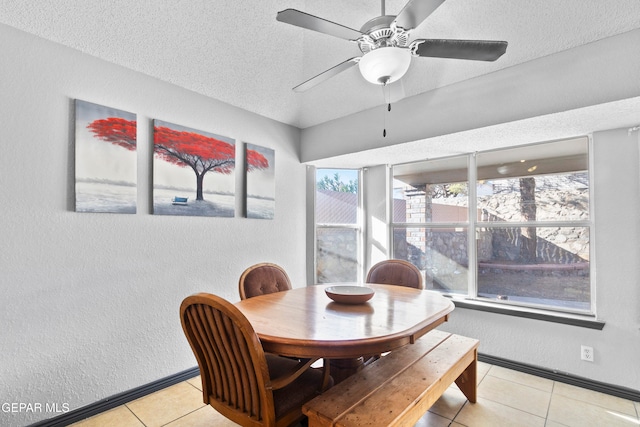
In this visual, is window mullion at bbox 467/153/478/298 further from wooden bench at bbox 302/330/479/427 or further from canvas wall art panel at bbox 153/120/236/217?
canvas wall art panel at bbox 153/120/236/217

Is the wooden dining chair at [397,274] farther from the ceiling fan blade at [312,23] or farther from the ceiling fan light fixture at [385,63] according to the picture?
the ceiling fan blade at [312,23]

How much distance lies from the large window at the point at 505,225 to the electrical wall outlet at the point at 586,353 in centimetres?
31

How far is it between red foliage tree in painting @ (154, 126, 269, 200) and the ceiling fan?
1.54 meters

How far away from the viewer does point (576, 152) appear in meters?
2.81

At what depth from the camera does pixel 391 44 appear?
5.42 ft

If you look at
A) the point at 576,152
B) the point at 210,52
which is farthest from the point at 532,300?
the point at 210,52

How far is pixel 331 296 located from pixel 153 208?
1.58 metres

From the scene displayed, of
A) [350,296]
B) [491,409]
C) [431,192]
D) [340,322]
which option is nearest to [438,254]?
[431,192]

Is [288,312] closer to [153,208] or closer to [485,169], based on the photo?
[153,208]

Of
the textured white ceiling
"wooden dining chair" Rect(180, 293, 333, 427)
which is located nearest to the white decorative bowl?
"wooden dining chair" Rect(180, 293, 333, 427)

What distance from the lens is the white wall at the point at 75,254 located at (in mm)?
1896

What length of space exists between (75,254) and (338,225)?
2.78m

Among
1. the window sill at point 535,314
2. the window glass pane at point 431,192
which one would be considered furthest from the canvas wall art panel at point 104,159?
A: the window sill at point 535,314

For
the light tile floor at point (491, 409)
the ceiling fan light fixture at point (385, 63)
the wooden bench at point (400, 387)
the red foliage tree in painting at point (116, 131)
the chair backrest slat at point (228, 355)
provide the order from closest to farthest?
the chair backrest slat at point (228, 355) < the wooden bench at point (400, 387) < the ceiling fan light fixture at point (385, 63) < the light tile floor at point (491, 409) < the red foliage tree in painting at point (116, 131)
